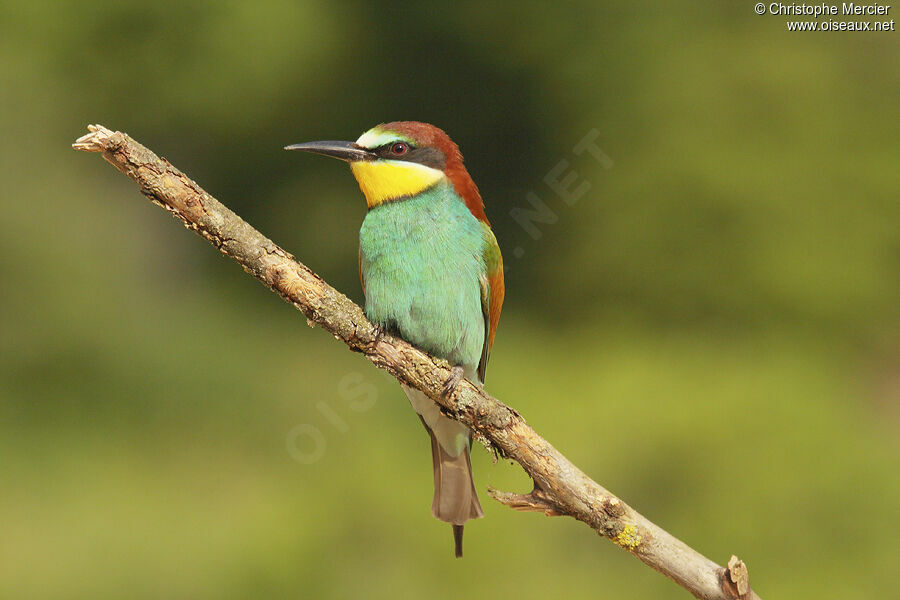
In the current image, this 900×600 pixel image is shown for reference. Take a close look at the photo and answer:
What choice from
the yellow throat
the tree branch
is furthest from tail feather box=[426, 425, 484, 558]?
the yellow throat

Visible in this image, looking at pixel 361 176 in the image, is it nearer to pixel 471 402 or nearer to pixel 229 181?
pixel 471 402

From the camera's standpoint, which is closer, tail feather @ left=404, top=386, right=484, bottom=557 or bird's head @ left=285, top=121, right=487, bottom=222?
bird's head @ left=285, top=121, right=487, bottom=222

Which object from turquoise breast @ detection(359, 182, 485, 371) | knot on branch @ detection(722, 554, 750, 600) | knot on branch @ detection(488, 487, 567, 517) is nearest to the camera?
knot on branch @ detection(722, 554, 750, 600)

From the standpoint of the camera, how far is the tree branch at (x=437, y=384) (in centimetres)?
143

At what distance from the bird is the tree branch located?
0.19m

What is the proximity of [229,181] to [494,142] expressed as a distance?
1127 mm

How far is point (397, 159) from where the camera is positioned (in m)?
1.79

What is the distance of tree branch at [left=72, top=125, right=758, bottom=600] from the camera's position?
143cm

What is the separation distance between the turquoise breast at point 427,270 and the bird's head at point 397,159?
0.02m

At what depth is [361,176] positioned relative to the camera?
181 cm

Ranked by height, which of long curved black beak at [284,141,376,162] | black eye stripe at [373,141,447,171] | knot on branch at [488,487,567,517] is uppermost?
black eye stripe at [373,141,447,171]

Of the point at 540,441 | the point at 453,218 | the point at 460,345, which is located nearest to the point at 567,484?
the point at 540,441

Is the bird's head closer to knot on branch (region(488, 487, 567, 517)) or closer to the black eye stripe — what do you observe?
the black eye stripe

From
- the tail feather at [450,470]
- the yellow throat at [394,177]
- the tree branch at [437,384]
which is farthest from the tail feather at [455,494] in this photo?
the yellow throat at [394,177]
